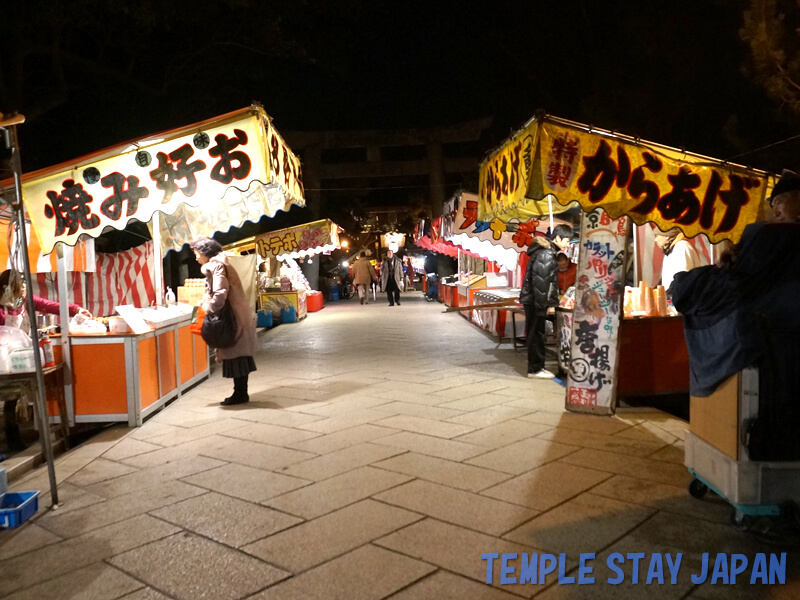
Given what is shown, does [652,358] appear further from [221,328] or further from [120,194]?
[120,194]

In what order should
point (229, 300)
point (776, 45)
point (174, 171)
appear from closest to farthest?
point (174, 171) < point (229, 300) < point (776, 45)

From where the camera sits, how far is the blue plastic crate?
3.77m

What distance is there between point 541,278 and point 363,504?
199 inches

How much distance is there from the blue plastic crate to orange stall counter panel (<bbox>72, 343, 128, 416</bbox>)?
6.97 feet

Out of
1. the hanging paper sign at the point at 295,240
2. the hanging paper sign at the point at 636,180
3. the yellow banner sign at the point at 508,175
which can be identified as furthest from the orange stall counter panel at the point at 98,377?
the hanging paper sign at the point at 295,240

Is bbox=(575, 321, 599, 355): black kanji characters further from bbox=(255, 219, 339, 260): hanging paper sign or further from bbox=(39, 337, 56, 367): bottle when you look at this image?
bbox=(255, 219, 339, 260): hanging paper sign

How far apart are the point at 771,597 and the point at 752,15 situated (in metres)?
7.69

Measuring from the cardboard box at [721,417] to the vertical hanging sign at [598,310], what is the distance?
223cm

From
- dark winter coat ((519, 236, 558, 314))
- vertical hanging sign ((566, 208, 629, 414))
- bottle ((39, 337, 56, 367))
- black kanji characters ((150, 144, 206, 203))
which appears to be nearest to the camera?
bottle ((39, 337, 56, 367))

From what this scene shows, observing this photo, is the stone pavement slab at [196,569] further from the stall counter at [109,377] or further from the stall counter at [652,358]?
the stall counter at [652,358]

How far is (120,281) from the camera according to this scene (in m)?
10.1

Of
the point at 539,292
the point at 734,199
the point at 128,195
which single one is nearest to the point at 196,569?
the point at 128,195

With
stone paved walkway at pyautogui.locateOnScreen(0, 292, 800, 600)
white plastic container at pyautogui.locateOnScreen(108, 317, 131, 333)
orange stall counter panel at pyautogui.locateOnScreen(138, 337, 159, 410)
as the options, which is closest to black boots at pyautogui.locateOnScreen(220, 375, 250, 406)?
stone paved walkway at pyautogui.locateOnScreen(0, 292, 800, 600)

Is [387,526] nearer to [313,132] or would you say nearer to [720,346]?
[720,346]
